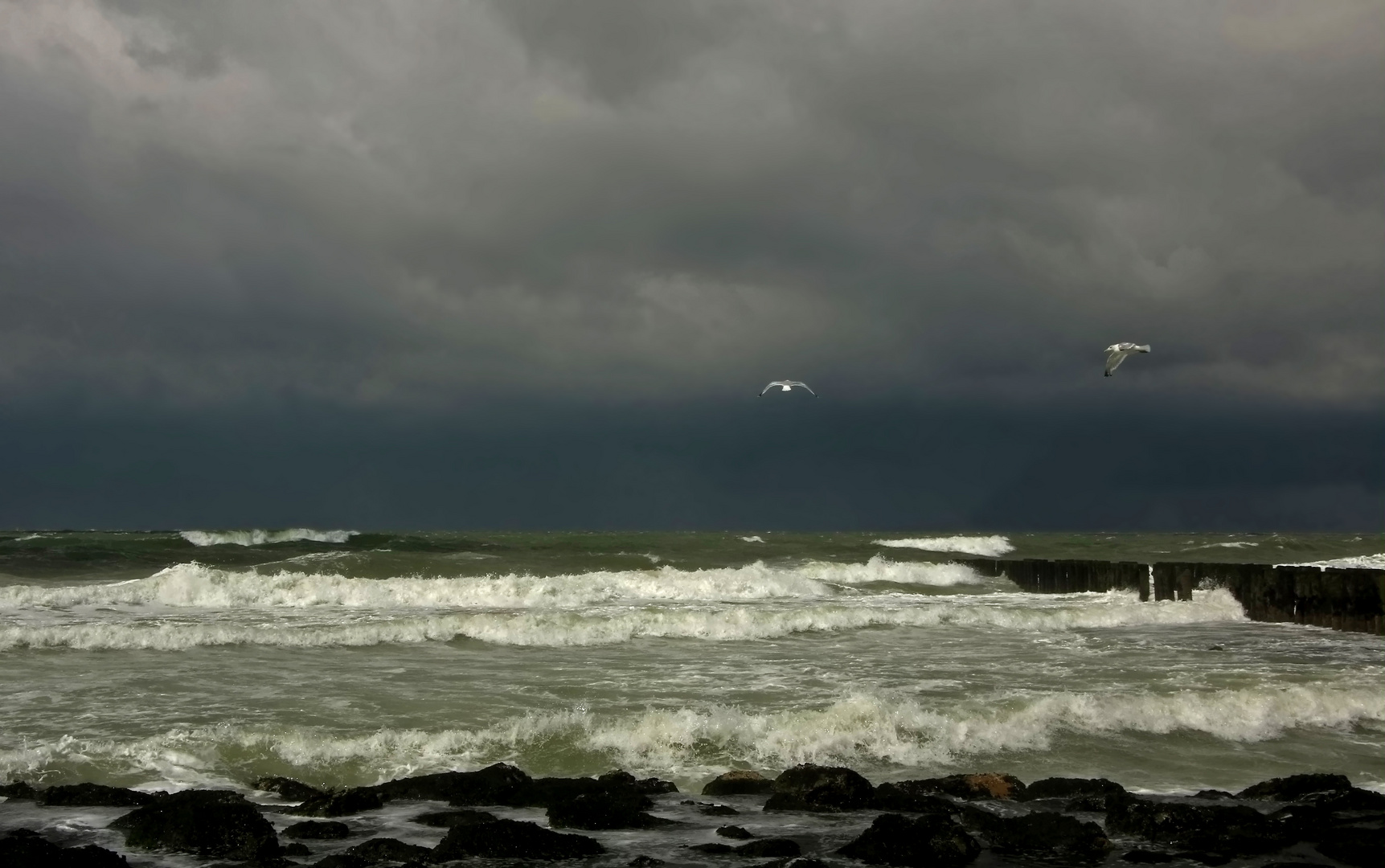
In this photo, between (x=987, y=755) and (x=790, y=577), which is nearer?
(x=987, y=755)

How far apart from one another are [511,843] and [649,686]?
26.1 ft

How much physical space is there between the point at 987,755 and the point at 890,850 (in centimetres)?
482

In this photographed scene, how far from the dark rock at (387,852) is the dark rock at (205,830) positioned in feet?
2.09

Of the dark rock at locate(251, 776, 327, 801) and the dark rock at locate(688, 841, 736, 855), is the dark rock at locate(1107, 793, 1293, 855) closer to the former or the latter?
the dark rock at locate(688, 841, 736, 855)

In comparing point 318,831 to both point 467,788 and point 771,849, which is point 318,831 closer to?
point 467,788

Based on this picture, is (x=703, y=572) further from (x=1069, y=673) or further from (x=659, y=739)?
(x=659, y=739)

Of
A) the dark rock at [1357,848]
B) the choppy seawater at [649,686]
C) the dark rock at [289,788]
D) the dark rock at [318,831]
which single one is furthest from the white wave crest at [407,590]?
the dark rock at [1357,848]

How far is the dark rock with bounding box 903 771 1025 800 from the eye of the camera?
958cm

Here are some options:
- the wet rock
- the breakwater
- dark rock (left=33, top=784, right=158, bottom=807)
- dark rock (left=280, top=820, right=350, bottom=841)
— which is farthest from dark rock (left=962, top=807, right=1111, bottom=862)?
the breakwater

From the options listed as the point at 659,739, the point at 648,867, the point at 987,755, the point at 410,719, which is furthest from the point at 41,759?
the point at 987,755

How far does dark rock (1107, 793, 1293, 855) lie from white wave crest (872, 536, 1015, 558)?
63.4 metres

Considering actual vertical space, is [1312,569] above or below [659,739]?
above

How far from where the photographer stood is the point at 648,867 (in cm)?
733

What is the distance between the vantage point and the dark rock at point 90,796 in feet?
30.0
